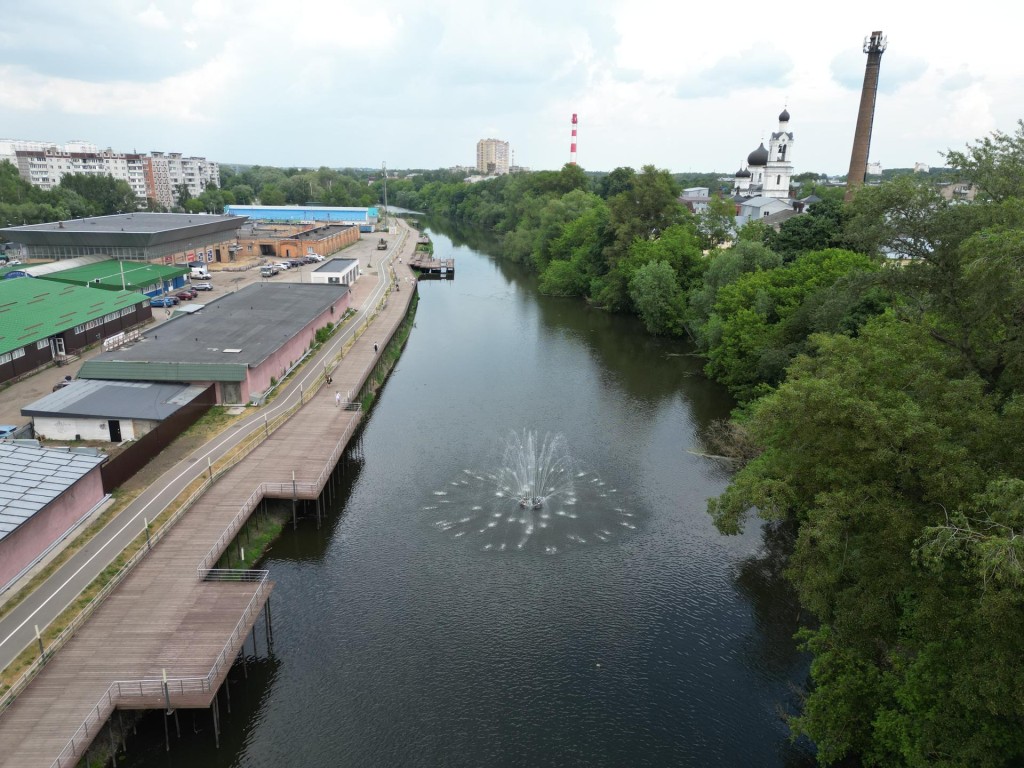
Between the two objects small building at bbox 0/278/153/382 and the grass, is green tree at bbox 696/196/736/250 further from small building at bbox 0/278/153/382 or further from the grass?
small building at bbox 0/278/153/382

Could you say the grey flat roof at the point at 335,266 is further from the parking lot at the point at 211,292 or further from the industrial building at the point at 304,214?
the industrial building at the point at 304,214

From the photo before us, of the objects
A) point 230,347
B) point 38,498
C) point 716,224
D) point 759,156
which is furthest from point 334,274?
point 759,156

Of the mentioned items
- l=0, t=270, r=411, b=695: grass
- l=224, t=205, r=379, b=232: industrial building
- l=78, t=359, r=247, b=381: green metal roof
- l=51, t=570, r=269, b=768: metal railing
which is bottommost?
l=51, t=570, r=269, b=768: metal railing

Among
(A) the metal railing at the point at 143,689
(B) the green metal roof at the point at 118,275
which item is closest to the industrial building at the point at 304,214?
(B) the green metal roof at the point at 118,275

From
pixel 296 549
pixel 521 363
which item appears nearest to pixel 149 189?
pixel 521 363

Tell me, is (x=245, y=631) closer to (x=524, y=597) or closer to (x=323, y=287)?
(x=524, y=597)

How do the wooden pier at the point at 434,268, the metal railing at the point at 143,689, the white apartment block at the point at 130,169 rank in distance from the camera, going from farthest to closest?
the white apartment block at the point at 130,169, the wooden pier at the point at 434,268, the metal railing at the point at 143,689

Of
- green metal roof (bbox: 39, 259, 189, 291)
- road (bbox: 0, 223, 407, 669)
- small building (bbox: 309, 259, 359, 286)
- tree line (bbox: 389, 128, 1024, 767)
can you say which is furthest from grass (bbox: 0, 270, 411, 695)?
small building (bbox: 309, 259, 359, 286)
